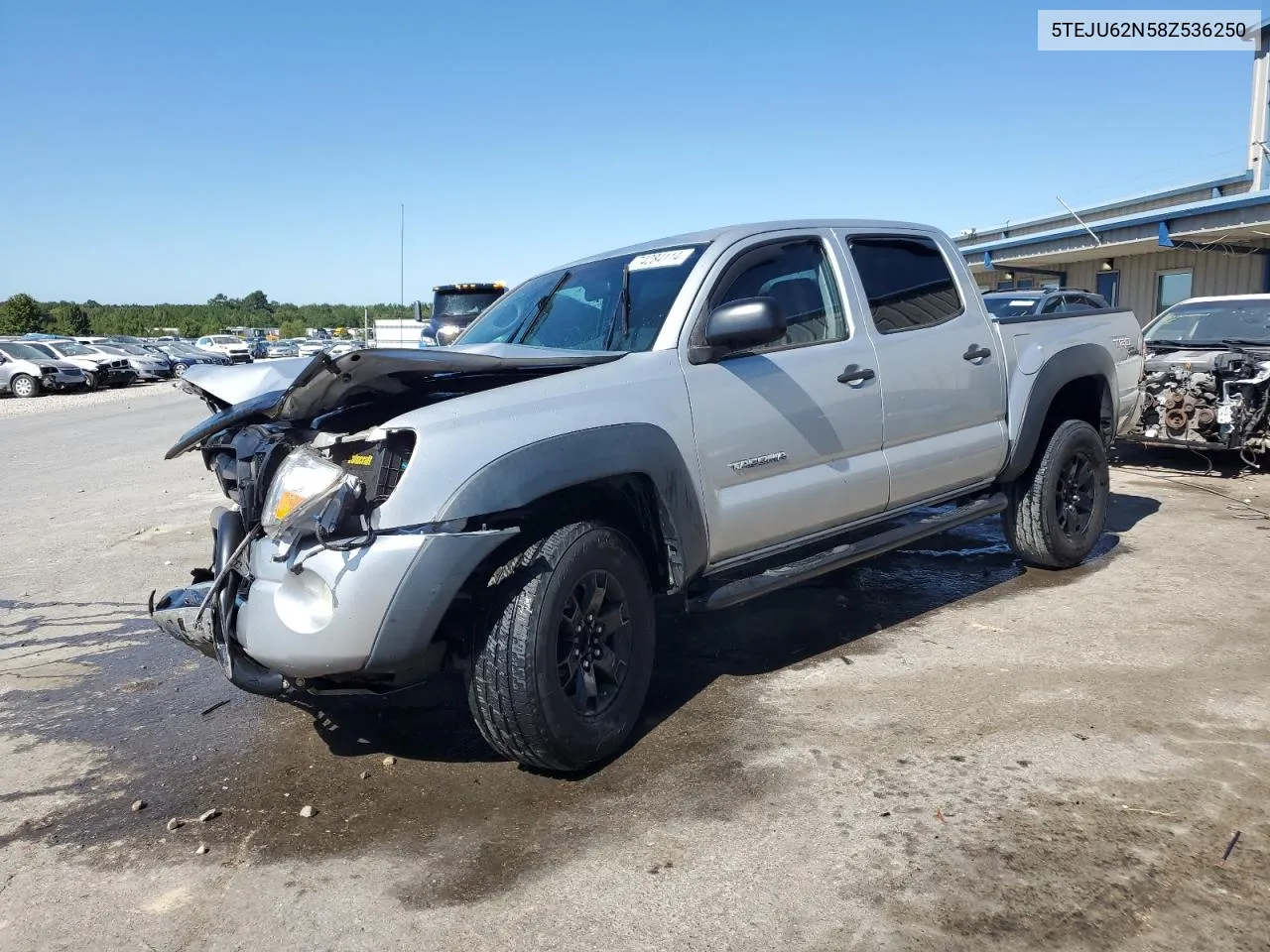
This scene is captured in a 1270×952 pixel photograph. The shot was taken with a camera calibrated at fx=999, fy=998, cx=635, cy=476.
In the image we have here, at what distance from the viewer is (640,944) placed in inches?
101

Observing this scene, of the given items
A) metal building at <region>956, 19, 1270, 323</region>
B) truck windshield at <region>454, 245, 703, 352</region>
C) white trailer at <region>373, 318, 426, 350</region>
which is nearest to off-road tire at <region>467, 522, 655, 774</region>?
truck windshield at <region>454, 245, 703, 352</region>

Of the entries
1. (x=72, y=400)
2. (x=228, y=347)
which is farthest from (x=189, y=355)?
(x=72, y=400)

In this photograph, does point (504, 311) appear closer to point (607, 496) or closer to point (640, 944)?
point (607, 496)

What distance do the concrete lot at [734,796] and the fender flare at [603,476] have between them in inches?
30.4

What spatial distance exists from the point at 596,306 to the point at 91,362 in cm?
3012

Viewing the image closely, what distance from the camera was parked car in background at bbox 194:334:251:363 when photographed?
46031 millimetres

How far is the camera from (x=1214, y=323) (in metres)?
10.3

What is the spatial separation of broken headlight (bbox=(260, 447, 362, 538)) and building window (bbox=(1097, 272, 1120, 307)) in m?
21.6

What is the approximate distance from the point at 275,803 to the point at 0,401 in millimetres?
27041

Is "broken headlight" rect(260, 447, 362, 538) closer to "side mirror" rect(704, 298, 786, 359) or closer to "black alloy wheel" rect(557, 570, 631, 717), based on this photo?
"black alloy wheel" rect(557, 570, 631, 717)

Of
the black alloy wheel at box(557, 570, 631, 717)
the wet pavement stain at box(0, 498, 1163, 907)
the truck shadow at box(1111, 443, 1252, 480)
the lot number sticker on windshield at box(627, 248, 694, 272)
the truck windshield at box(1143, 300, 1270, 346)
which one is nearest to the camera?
the wet pavement stain at box(0, 498, 1163, 907)

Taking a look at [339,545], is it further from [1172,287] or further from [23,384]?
[23,384]

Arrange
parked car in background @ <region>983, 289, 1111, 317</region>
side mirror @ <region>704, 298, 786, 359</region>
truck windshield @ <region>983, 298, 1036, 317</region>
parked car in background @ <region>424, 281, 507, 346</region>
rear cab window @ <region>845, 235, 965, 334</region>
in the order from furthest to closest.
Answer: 1. parked car in background @ <region>424, 281, 507, 346</region>
2. truck windshield @ <region>983, 298, 1036, 317</region>
3. parked car in background @ <region>983, 289, 1111, 317</region>
4. rear cab window @ <region>845, 235, 965, 334</region>
5. side mirror @ <region>704, 298, 786, 359</region>

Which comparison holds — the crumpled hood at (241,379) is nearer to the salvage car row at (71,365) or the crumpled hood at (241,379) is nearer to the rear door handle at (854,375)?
the rear door handle at (854,375)
